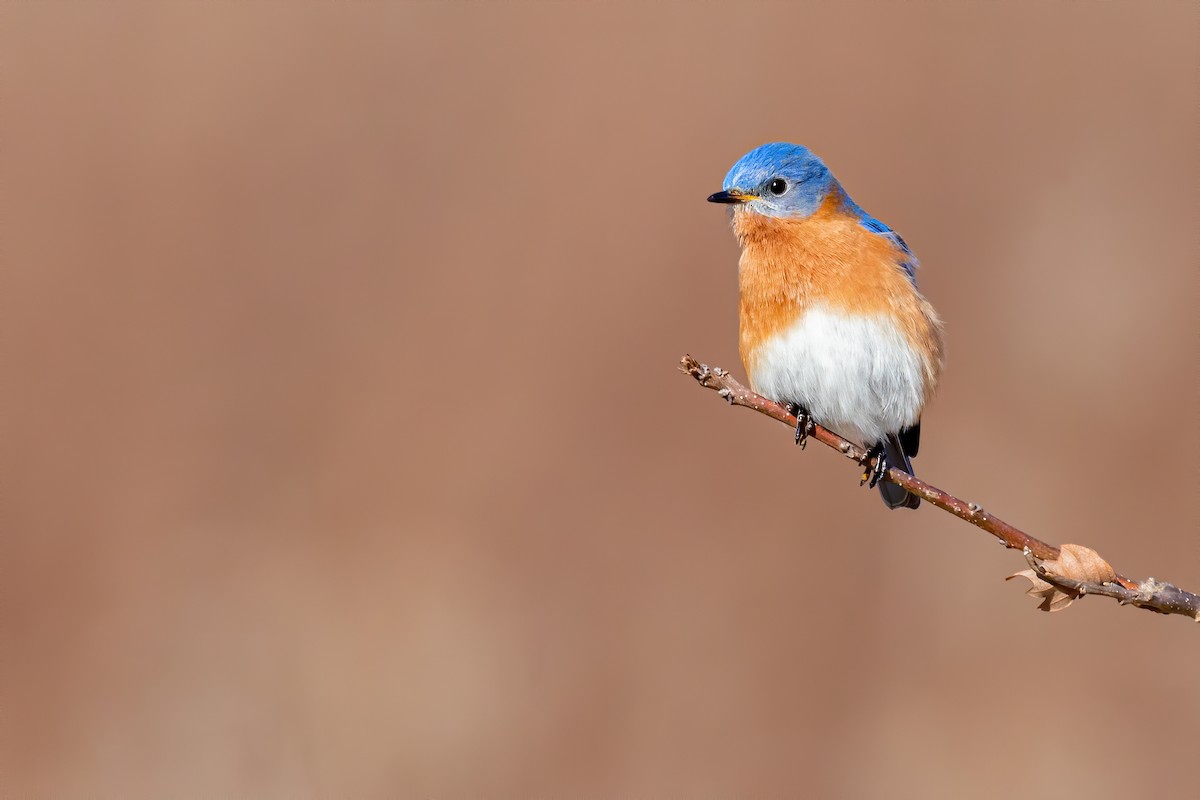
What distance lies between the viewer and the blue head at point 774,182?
4.47 metres

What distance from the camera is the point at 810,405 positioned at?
451 centimetres

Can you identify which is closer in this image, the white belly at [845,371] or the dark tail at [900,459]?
the white belly at [845,371]

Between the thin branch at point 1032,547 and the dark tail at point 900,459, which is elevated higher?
the dark tail at point 900,459

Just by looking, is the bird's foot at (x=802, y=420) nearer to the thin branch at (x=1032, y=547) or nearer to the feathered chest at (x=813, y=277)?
the feathered chest at (x=813, y=277)

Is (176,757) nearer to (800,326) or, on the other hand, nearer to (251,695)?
(251,695)

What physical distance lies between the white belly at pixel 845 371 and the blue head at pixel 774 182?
51cm

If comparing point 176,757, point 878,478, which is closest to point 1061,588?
point 878,478

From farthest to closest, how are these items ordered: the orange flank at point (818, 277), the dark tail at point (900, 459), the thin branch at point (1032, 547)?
the dark tail at point (900, 459)
the orange flank at point (818, 277)
the thin branch at point (1032, 547)

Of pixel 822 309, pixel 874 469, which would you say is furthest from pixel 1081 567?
pixel 822 309

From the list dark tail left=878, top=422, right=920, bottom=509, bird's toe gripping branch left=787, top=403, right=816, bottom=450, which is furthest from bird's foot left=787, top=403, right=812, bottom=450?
dark tail left=878, top=422, right=920, bottom=509

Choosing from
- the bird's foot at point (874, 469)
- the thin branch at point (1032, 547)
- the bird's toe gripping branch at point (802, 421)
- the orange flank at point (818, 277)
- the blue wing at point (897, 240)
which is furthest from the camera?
the blue wing at point (897, 240)

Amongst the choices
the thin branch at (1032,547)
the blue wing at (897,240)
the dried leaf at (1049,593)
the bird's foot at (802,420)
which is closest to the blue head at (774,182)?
the blue wing at (897,240)

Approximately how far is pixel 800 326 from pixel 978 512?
5.81ft

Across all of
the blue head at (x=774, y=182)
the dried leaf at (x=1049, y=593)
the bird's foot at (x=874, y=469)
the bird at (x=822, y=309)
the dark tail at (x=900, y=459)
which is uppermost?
the blue head at (x=774, y=182)
